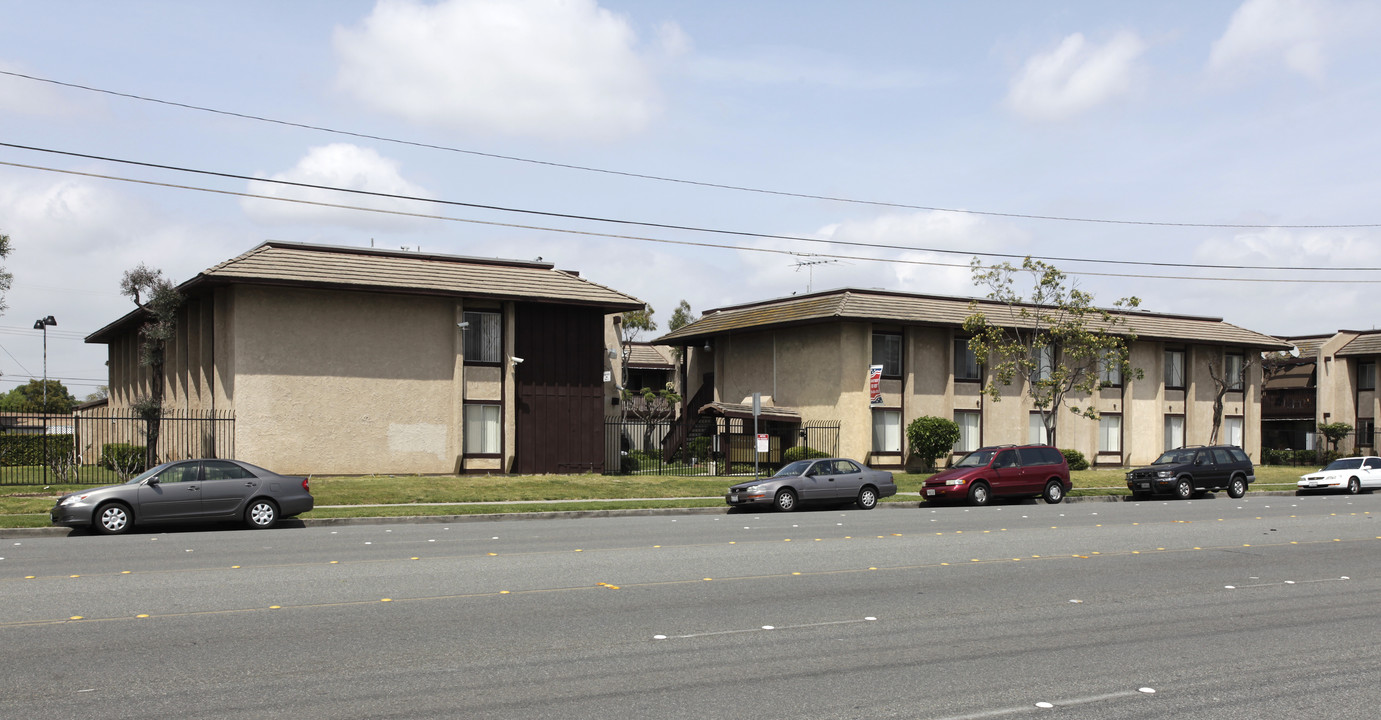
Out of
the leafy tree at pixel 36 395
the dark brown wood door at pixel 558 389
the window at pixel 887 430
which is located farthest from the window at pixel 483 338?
the leafy tree at pixel 36 395

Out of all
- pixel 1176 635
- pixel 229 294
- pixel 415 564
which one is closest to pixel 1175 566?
pixel 1176 635

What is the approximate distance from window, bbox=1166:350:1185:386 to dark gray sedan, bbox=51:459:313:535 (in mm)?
36749

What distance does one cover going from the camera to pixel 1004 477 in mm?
27672

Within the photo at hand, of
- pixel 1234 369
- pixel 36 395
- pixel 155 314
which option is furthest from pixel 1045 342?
pixel 36 395

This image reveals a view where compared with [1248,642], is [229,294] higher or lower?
higher

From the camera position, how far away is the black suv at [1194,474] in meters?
30.0

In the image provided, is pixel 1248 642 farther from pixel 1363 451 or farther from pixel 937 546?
pixel 1363 451

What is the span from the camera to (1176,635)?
380 inches

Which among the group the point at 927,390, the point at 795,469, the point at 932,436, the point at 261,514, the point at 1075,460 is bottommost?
the point at 1075,460

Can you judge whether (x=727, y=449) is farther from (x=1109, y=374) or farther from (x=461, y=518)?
(x=1109, y=374)

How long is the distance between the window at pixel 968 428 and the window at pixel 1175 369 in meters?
10.5

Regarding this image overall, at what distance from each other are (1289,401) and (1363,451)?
6766mm

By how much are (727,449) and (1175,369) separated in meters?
21.7

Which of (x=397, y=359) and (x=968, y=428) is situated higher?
(x=397, y=359)
